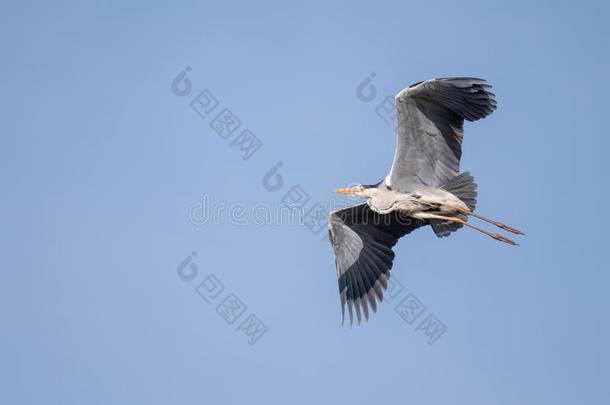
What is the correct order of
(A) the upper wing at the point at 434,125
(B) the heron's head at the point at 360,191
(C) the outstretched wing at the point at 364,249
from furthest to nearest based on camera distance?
(C) the outstretched wing at the point at 364,249 → (B) the heron's head at the point at 360,191 → (A) the upper wing at the point at 434,125

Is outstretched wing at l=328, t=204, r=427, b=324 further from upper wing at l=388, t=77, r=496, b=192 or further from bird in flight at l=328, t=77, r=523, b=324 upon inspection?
upper wing at l=388, t=77, r=496, b=192

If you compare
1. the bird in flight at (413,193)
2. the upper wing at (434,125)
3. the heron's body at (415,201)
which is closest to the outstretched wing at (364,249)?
the bird in flight at (413,193)

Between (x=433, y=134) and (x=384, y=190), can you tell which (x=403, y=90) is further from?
(x=384, y=190)

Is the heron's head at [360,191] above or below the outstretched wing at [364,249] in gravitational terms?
above

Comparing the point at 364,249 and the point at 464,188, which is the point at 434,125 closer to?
the point at 464,188

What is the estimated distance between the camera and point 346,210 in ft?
49.3

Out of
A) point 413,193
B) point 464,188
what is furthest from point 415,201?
point 464,188

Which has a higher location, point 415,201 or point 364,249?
point 364,249

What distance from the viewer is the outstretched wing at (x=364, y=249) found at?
592 inches

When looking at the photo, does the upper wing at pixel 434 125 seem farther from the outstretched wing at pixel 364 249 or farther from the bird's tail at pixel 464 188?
the outstretched wing at pixel 364 249

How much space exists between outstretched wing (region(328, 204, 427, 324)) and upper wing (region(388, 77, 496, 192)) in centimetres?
120

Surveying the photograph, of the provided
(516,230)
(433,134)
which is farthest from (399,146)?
(516,230)

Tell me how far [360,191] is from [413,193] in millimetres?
1190

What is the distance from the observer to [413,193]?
14.0m
